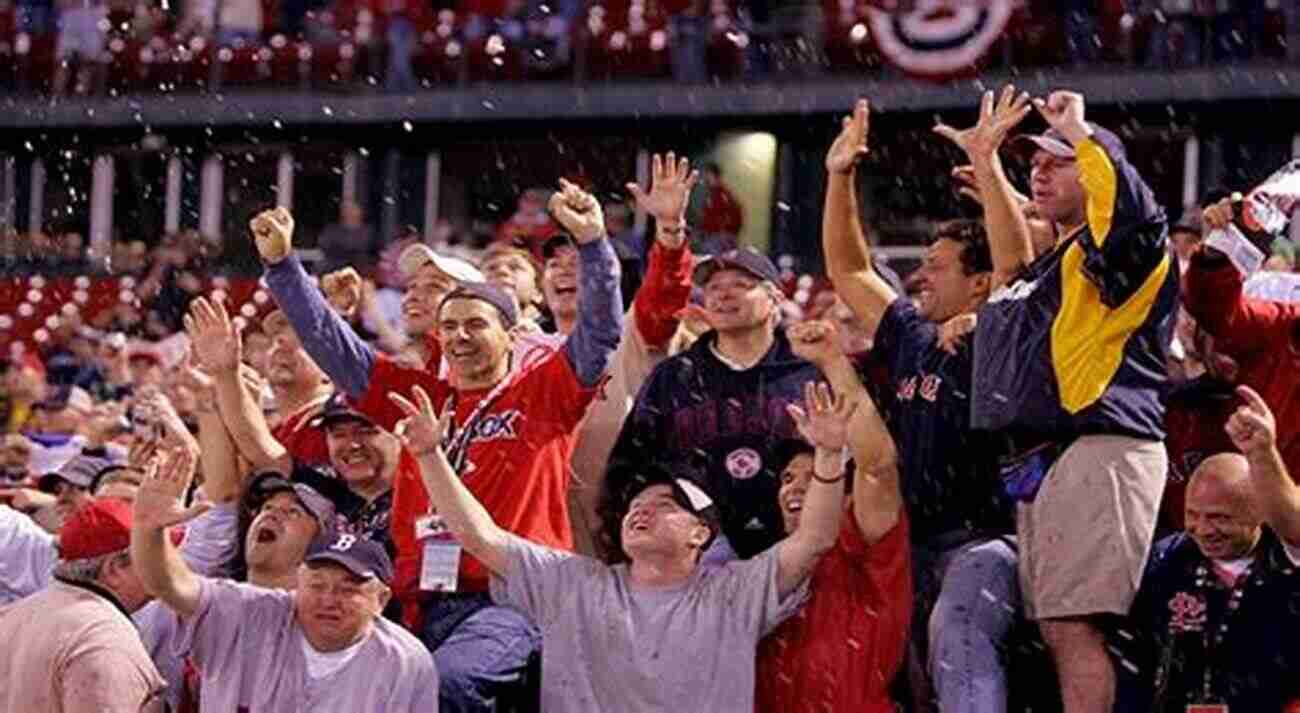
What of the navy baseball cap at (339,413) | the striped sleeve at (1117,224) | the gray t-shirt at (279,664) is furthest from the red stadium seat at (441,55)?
the striped sleeve at (1117,224)

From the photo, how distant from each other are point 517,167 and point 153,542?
2180 centimetres

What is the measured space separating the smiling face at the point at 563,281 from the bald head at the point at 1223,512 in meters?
2.63

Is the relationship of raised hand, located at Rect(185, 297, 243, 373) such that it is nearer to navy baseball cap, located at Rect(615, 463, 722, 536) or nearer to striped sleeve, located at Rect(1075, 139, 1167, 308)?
navy baseball cap, located at Rect(615, 463, 722, 536)

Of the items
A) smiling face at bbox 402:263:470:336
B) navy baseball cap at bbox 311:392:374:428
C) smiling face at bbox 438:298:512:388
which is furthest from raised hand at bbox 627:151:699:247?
navy baseball cap at bbox 311:392:374:428

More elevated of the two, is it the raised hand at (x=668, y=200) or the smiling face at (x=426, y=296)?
the raised hand at (x=668, y=200)

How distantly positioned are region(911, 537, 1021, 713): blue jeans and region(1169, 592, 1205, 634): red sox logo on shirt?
18.5 inches

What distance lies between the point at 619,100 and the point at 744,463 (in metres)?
19.3

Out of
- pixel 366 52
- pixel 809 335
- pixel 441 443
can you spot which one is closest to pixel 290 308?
pixel 441 443

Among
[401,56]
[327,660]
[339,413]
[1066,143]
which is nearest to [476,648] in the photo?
[327,660]

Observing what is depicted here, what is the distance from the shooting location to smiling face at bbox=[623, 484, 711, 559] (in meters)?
9.71

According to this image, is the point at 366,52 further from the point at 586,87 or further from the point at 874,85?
the point at 874,85

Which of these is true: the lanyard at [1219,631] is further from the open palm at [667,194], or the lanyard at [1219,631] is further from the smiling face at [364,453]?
the smiling face at [364,453]

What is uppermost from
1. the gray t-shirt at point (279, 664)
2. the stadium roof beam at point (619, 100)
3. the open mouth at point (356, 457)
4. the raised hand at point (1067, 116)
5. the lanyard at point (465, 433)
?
the stadium roof beam at point (619, 100)

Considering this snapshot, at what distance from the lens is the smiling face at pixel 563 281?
444 inches
